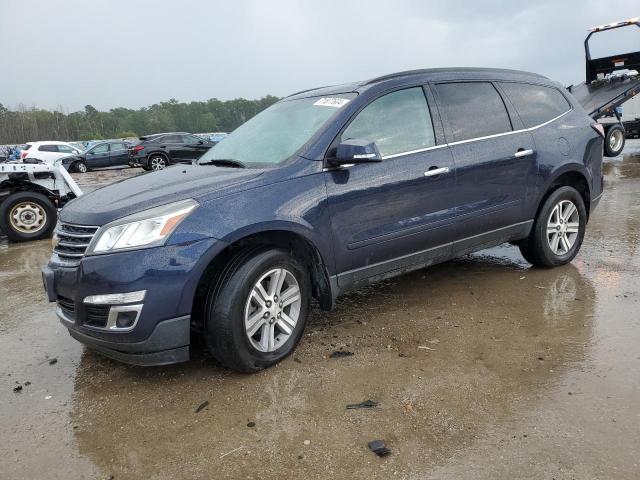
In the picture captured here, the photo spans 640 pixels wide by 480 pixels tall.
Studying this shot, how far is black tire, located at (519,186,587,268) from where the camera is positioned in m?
4.67

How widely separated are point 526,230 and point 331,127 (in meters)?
2.22

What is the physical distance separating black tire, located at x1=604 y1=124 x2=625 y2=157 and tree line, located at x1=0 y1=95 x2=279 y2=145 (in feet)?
153

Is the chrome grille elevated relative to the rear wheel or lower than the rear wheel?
lower

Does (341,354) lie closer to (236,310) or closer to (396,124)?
(236,310)

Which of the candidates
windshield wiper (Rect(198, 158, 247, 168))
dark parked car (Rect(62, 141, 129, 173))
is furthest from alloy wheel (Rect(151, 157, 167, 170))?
windshield wiper (Rect(198, 158, 247, 168))

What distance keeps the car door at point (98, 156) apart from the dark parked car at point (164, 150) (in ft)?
9.55

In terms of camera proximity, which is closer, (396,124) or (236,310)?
(236,310)

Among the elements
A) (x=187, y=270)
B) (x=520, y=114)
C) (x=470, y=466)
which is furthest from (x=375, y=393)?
(x=520, y=114)

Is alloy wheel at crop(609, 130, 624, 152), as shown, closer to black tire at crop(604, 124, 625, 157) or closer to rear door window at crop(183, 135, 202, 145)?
black tire at crop(604, 124, 625, 157)

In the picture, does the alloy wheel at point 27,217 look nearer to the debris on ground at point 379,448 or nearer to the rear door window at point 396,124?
the rear door window at point 396,124

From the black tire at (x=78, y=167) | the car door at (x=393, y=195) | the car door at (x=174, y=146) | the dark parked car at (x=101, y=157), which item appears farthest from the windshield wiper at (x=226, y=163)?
the black tire at (x=78, y=167)

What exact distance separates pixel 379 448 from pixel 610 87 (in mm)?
12422

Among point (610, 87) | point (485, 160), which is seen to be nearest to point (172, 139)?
point (610, 87)

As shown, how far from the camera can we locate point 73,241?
303 centimetres
